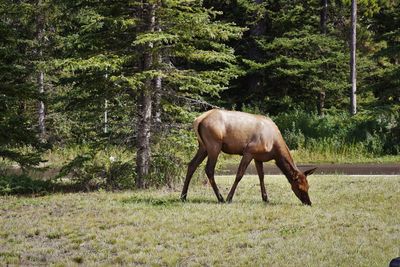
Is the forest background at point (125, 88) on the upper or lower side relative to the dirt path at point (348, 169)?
upper

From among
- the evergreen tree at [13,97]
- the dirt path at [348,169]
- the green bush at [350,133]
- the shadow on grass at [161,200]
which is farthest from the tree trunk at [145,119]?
the green bush at [350,133]

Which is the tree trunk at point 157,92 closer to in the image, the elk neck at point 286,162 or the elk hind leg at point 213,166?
the elk hind leg at point 213,166

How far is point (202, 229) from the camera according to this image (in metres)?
10.4

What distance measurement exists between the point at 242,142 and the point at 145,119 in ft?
13.2

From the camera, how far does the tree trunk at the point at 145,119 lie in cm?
1664

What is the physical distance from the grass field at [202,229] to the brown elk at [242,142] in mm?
512

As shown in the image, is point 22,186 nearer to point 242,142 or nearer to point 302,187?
point 242,142

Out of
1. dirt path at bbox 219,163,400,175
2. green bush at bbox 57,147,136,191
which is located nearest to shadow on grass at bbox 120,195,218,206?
green bush at bbox 57,147,136,191

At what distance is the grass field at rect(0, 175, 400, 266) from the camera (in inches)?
344

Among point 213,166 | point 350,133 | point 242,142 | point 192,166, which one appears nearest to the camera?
point 213,166

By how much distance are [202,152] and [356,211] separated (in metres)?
3.61

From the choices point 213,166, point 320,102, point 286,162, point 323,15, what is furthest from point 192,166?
point 323,15

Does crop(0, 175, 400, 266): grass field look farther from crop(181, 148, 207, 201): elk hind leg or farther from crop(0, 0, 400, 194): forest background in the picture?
crop(0, 0, 400, 194): forest background

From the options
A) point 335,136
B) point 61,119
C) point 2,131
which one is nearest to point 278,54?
point 335,136
